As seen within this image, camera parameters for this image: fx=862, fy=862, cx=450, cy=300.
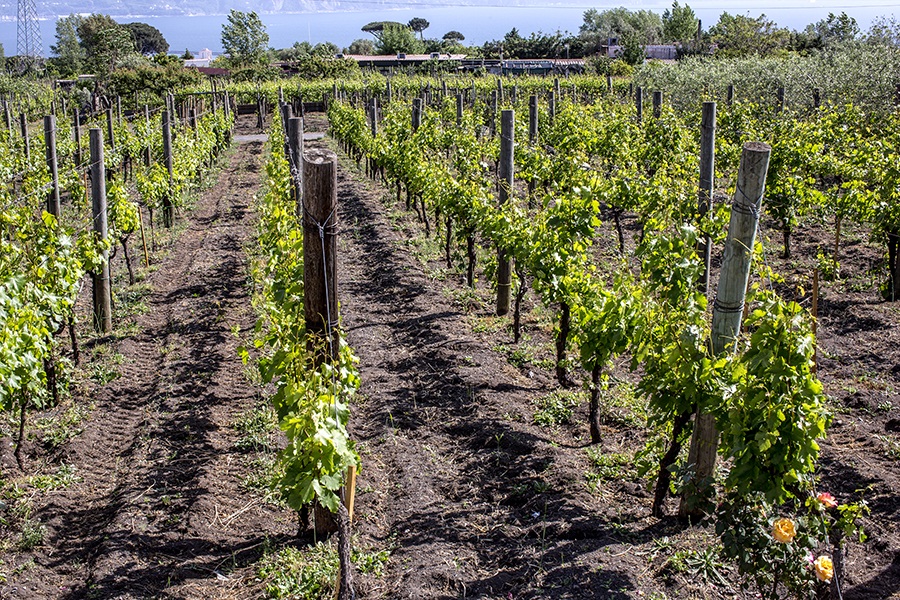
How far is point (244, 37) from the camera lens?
64750 mm

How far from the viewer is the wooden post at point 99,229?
906cm

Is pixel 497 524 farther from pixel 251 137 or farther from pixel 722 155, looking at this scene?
pixel 251 137

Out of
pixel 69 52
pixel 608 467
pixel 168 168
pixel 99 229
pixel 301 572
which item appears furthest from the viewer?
pixel 69 52

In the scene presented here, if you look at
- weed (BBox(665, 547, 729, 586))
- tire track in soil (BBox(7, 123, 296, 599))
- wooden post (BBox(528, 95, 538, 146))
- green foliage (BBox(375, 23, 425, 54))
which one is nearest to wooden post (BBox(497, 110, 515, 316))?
tire track in soil (BBox(7, 123, 296, 599))

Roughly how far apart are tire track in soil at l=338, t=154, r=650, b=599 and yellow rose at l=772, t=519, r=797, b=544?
0.99m

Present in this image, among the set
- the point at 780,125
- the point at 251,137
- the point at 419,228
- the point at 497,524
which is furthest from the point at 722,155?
the point at 251,137

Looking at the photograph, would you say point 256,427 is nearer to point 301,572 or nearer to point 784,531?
point 301,572

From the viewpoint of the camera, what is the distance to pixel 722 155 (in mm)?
12344

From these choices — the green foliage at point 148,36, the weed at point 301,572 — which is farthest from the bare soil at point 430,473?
the green foliage at point 148,36

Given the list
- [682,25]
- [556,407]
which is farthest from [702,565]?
[682,25]

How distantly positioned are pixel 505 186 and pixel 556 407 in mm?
2892

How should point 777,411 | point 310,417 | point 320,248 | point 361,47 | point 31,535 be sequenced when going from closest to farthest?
1. point 777,411
2. point 310,417
3. point 320,248
4. point 31,535
5. point 361,47

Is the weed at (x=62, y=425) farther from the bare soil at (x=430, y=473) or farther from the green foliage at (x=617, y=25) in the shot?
the green foliage at (x=617, y=25)

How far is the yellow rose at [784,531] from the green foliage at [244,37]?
6403 centimetres
